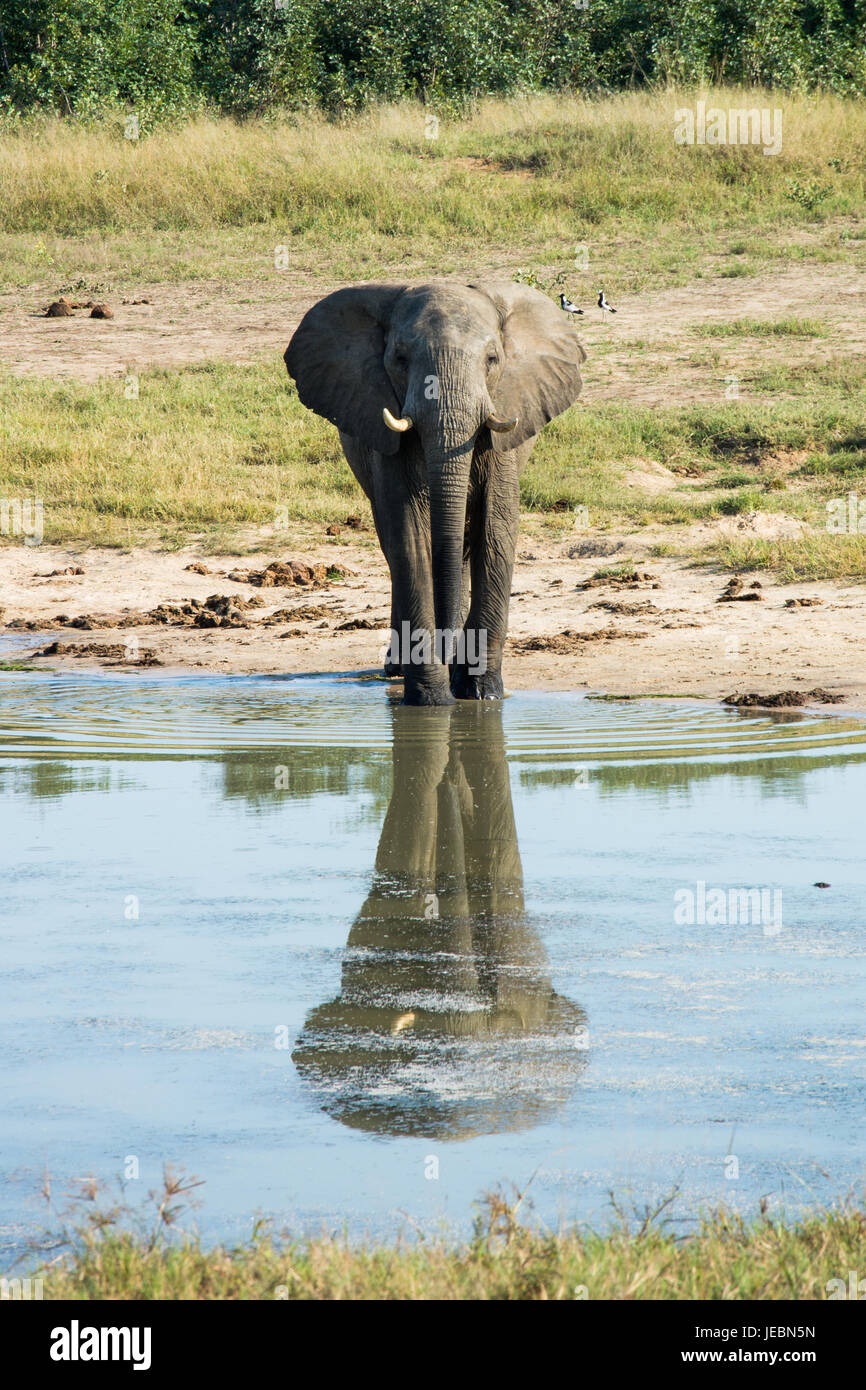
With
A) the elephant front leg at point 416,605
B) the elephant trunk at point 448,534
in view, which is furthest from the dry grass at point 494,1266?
the elephant front leg at point 416,605

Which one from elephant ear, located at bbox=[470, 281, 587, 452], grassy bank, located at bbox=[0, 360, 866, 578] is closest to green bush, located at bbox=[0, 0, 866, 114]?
grassy bank, located at bbox=[0, 360, 866, 578]

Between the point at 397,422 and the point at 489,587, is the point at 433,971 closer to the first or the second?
the point at 397,422

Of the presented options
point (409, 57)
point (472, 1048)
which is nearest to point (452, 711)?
point (472, 1048)

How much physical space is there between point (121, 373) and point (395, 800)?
12523 millimetres

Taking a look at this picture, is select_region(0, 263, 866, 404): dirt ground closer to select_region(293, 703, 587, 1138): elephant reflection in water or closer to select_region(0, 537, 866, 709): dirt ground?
select_region(0, 537, 866, 709): dirt ground

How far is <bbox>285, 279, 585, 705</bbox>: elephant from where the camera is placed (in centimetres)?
878

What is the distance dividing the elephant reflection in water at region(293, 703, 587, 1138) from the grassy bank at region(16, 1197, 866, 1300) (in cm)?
71

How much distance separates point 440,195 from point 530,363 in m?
15.7

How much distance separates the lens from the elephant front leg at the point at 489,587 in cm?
964

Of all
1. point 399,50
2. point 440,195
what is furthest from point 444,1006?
point 399,50

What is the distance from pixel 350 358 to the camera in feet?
31.8

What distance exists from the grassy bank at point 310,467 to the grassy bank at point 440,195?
522cm

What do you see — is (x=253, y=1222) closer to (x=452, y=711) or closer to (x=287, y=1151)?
(x=287, y=1151)

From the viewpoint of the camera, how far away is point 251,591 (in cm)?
1320
